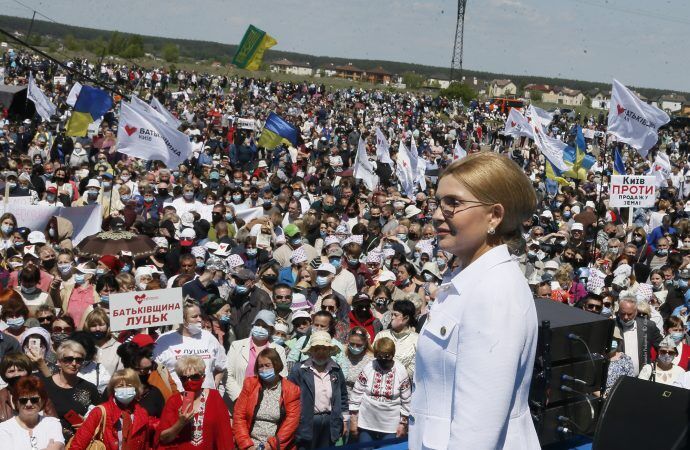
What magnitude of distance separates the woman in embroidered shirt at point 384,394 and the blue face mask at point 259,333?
0.97 m

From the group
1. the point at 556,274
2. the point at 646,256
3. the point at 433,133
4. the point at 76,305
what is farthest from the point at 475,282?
the point at 433,133

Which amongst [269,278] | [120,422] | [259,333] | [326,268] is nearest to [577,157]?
[326,268]

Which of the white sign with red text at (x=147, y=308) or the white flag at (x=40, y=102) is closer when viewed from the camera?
the white sign with red text at (x=147, y=308)

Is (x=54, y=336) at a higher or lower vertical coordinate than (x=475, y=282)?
lower

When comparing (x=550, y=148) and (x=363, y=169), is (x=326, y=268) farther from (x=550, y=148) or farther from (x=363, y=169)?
(x=550, y=148)

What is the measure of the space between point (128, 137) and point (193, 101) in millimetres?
27869

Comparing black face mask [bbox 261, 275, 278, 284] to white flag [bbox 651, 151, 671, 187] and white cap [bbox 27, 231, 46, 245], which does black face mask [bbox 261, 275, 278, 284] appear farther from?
white flag [bbox 651, 151, 671, 187]

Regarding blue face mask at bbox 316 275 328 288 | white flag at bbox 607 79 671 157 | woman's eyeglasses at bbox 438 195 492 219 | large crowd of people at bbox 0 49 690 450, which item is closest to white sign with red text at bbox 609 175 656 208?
large crowd of people at bbox 0 49 690 450

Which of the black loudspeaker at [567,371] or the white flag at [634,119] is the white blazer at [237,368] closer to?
the black loudspeaker at [567,371]

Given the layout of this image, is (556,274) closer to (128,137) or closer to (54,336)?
(54,336)

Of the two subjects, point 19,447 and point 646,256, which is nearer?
point 19,447

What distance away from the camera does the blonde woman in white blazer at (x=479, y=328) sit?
190cm

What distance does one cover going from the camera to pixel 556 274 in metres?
11.7

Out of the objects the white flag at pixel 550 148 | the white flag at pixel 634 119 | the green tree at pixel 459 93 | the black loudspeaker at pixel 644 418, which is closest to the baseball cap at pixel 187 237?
the white flag at pixel 634 119
